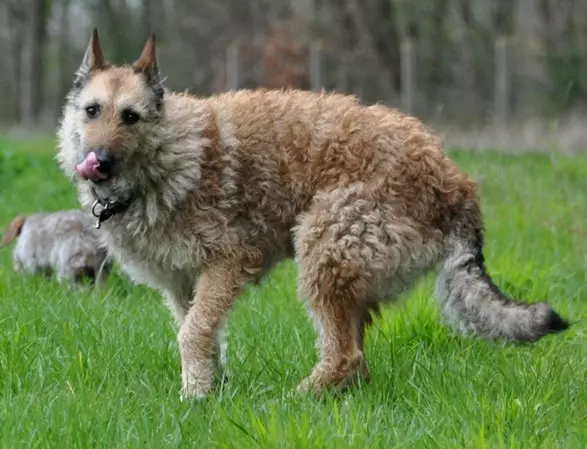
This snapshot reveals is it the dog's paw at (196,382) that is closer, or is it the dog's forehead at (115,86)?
the dog's paw at (196,382)

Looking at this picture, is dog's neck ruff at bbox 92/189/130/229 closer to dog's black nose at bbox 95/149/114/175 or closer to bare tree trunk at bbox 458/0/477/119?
dog's black nose at bbox 95/149/114/175

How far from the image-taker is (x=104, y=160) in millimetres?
5285

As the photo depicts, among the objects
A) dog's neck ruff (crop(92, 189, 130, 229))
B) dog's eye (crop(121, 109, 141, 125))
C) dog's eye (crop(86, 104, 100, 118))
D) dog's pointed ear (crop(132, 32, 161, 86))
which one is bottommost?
dog's neck ruff (crop(92, 189, 130, 229))

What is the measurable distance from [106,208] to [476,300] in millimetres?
2168

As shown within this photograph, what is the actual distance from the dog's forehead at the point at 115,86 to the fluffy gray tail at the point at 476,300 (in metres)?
1.94

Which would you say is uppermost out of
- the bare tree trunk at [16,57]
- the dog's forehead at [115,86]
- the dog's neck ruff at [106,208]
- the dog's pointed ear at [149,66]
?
the dog's pointed ear at [149,66]

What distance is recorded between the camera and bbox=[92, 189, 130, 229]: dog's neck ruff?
561cm

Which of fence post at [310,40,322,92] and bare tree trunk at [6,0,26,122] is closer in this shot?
fence post at [310,40,322,92]

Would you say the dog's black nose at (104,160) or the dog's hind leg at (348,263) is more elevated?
the dog's black nose at (104,160)

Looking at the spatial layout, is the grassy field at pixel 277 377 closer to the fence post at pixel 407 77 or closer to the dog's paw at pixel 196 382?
the dog's paw at pixel 196 382

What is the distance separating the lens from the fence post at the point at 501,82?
20.1 meters

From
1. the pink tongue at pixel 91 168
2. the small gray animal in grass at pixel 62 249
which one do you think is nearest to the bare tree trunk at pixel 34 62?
the small gray animal in grass at pixel 62 249

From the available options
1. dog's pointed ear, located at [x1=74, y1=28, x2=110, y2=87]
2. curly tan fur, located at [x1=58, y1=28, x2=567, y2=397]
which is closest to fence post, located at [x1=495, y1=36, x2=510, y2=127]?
curly tan fur, located at [x1=58, y1=28, x2=567, y2=397]

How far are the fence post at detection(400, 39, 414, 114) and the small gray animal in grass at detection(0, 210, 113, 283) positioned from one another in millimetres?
13670
